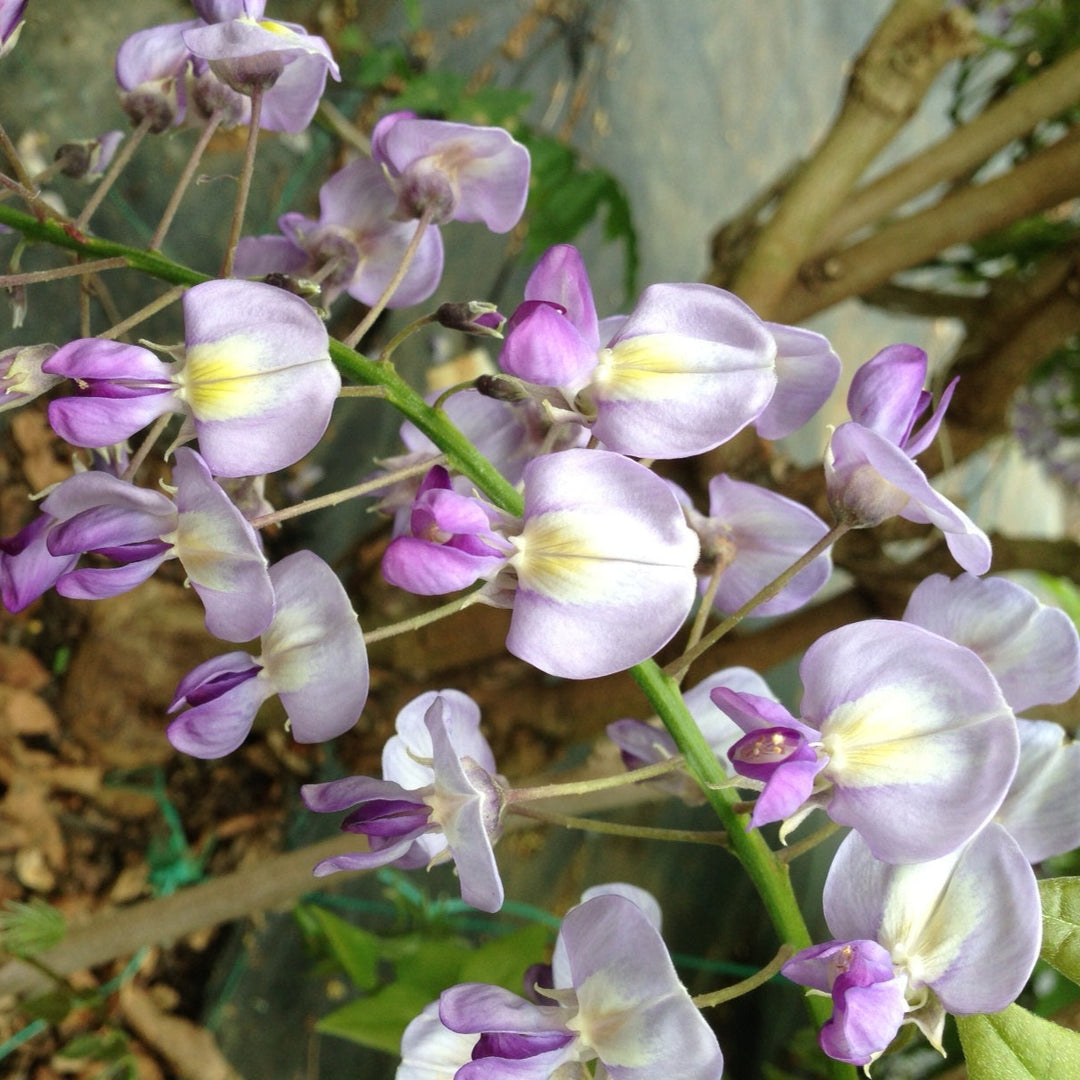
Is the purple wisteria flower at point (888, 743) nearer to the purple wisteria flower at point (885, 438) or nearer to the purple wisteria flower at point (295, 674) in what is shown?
the purple wisteria flower at point (885, 438)

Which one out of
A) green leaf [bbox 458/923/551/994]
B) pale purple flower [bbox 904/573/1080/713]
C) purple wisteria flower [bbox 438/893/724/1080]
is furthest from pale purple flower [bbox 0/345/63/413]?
green leaf [bbox 458/923/551/994]

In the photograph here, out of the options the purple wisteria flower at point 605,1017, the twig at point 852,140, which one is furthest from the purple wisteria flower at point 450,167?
the twig at point 852,140

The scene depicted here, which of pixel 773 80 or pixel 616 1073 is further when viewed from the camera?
pixel 773 80

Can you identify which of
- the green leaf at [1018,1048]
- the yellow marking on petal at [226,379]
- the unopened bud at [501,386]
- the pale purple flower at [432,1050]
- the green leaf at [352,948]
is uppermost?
the unopened bud at [501,386]

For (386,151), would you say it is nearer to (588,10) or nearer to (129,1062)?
(129,1062)

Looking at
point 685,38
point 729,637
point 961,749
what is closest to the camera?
point 961,749

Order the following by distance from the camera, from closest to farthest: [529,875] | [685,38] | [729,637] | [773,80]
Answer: [729,637] → [529,875] → [685,38] → [773,80]

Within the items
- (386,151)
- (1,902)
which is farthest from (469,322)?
(1,902)
